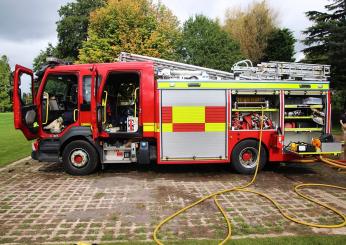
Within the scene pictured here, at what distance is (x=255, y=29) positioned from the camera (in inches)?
1652

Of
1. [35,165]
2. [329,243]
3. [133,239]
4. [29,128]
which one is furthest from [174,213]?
[35,165]

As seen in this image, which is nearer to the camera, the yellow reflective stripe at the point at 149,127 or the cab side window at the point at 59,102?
the yellow reflective stripe at the point at 149,127

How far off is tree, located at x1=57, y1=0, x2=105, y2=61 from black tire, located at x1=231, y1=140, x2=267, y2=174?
121ft

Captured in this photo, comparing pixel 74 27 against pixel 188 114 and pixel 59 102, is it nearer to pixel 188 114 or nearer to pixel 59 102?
pixel 59 102

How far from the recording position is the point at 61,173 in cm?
909

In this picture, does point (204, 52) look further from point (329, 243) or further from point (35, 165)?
point (329, 243)

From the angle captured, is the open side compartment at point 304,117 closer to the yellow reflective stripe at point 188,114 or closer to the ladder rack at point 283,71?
the ladder rack at point 283,71

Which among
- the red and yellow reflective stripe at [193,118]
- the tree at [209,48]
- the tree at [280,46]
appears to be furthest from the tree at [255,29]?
the red and yellow reflective stripe at [193,118]

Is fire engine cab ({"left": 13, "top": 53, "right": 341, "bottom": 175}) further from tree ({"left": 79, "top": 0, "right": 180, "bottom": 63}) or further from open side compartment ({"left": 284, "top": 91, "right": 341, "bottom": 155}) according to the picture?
tree ({"left": 79, "top": 0, "right": 180, "bottom": 63})

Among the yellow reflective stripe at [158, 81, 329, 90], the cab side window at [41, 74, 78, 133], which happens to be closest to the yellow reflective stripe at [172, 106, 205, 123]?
the yellow reflective stripe at [158, 81, 329, 90]

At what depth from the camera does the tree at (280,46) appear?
38969mm

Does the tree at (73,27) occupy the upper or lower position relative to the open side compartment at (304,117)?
upper

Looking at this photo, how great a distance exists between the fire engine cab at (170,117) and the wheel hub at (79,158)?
2cm

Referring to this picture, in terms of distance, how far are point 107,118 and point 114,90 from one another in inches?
32.1
